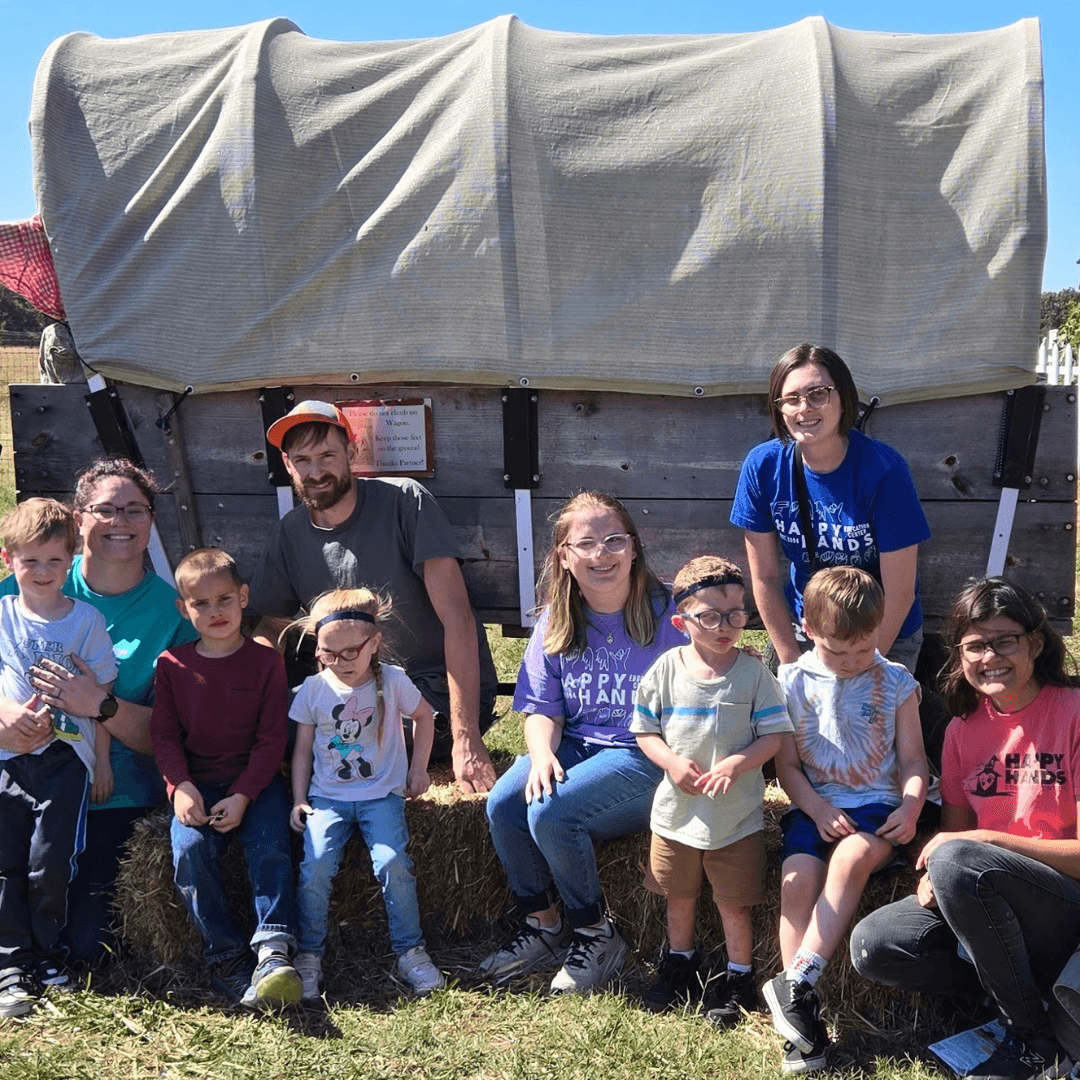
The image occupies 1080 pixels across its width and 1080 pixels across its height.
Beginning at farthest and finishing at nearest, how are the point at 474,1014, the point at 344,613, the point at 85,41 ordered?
the point at 85,41, the point at 344,613, the point at 474,1014

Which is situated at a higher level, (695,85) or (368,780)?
(695,85)

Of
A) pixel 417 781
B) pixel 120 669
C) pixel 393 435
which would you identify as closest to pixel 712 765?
pixel 417 781

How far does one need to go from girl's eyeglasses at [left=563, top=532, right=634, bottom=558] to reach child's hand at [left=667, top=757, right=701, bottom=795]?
699mm

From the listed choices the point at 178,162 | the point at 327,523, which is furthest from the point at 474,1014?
the point at 178,162

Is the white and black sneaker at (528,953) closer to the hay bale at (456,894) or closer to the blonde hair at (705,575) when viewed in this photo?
the hay bale at (456,894)

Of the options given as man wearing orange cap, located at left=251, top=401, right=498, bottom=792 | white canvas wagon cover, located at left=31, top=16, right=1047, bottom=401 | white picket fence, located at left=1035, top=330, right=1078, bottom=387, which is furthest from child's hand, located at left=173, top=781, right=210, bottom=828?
white picket fence, located at left=1035, top=330, right=1078, bottom=387

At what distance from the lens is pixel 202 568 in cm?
344

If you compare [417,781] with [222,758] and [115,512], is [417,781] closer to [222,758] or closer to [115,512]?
[222,758]

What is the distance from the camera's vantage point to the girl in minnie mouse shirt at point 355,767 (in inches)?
132

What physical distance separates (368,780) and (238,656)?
606mm

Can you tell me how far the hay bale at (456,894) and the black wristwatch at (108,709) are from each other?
37cm

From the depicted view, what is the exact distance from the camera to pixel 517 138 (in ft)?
13.2

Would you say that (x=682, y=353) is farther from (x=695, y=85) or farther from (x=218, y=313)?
(x=218, y=313)

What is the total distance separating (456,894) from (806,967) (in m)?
1.32
